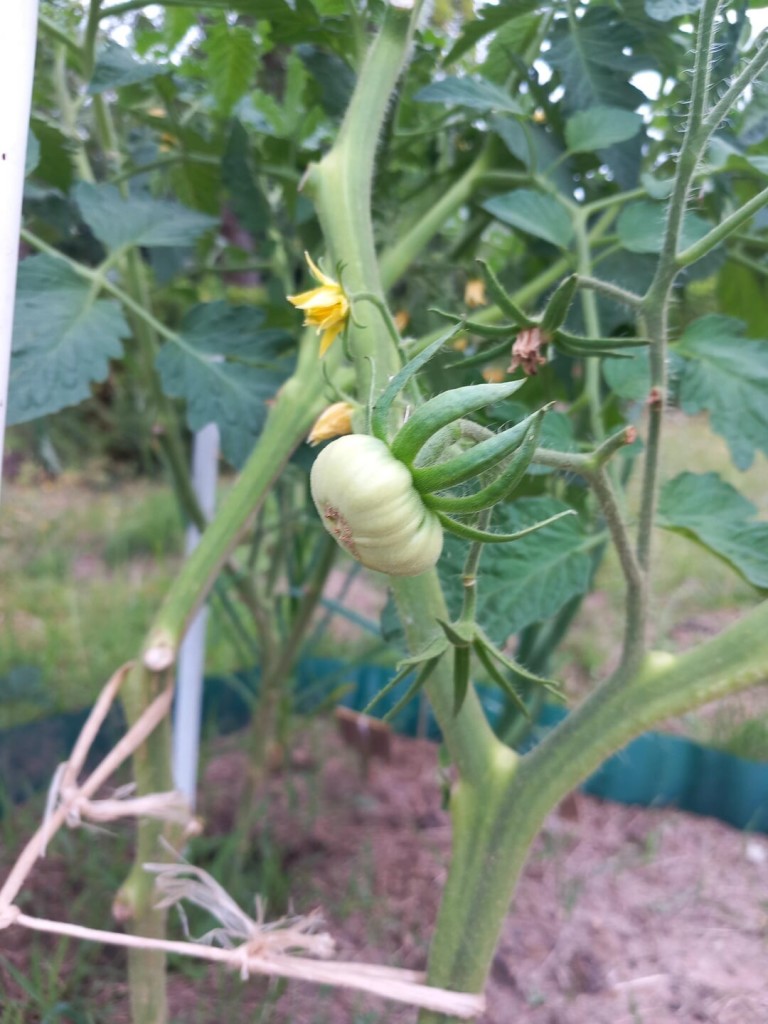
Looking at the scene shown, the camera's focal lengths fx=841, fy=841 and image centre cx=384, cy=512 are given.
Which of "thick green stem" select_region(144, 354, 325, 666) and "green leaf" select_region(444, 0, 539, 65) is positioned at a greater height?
"green leaf" select_region(444, 0, 539, 65)

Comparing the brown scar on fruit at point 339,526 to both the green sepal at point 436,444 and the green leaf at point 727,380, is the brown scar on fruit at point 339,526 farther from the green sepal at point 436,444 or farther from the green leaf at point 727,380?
the green leaf at point 727,380

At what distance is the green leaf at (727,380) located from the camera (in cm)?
49

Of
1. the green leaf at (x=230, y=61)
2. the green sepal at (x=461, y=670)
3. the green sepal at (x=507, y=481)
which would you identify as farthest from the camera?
the green leaf at (x=230, y=61)

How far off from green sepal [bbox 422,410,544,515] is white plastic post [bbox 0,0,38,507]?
0.20 meters

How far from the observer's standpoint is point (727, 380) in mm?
491

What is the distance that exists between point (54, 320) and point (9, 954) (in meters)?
0.51

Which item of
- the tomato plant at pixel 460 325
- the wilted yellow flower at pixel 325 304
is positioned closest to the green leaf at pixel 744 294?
the tomato plant at pixel 460 325

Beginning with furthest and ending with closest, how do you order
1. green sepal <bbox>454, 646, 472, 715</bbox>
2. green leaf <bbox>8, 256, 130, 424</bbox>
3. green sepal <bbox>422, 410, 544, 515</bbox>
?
green leaf <bbox>8, 256, 130, 424</bbox> → green sepal <bbox>454, 646, 472, 715</bbox> → green sepal <bbox>422, 410, 544, 515</bbox>

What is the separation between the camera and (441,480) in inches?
10.9

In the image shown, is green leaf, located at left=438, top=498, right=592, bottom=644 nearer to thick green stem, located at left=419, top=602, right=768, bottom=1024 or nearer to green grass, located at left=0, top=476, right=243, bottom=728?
thick green stem, located at left=419, top=602, right=768, bottom=1024

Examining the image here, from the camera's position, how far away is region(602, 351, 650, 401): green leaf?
0.50 meters

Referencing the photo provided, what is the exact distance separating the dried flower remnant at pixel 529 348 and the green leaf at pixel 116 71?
321 millimetres

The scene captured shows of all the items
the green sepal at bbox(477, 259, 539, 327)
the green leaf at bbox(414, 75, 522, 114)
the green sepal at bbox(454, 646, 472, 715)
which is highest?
the green leaf at bbox(414, 75, 522, 114)

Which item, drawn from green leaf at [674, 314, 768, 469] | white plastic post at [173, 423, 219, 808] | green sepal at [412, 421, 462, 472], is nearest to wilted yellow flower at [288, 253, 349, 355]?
green sepal at [412, 421, 462, 472]
